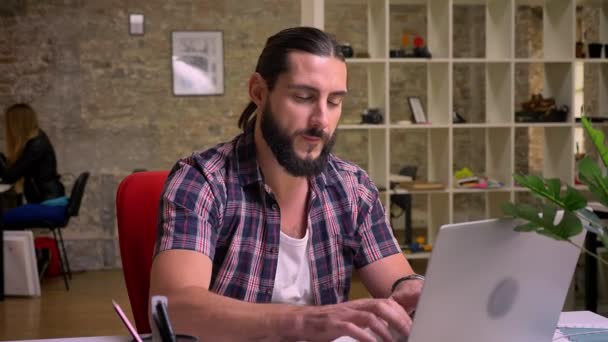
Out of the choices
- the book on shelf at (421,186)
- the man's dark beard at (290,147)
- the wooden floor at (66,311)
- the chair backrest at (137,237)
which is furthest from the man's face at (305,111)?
the book on shelf at (421,186)

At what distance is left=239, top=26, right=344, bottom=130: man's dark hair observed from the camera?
176 cm

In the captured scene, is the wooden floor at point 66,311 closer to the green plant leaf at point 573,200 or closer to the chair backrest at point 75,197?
the chair backrest at point 75,197

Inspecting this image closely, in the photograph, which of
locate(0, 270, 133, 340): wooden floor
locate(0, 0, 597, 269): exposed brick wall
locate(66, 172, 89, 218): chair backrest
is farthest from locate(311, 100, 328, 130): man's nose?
locate(0, 0, 597, 269): exposed brick wall

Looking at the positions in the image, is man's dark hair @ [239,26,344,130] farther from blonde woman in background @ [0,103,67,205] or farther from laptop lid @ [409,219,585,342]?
blonde woman in background @ [0,103,67,205]

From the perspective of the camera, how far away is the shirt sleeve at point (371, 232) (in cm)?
192

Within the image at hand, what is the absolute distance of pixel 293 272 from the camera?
5.90 ft

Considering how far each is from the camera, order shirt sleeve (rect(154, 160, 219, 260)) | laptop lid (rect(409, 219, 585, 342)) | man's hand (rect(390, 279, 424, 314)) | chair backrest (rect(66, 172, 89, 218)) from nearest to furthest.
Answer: laptop lid (rect(409, 219, 585, 342)) < man's hand (rect(390, 279, 424, 314)) < shirt sleeve (rect(154, 160, 219, 260)) < chair backrest (rect(66, 172, 89, 218))

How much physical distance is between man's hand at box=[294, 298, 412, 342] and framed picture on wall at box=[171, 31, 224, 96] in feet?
21.5

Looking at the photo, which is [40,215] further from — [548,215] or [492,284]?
[548,215]

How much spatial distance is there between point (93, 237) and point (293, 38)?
604 cm

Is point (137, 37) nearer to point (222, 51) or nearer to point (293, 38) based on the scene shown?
point (222, 51)

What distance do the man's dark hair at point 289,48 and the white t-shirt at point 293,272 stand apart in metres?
0.36

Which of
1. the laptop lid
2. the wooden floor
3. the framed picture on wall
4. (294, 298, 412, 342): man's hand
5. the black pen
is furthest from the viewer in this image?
the framed picture on wall

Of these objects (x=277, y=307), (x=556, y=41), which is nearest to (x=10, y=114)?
(x=556, y=41)
